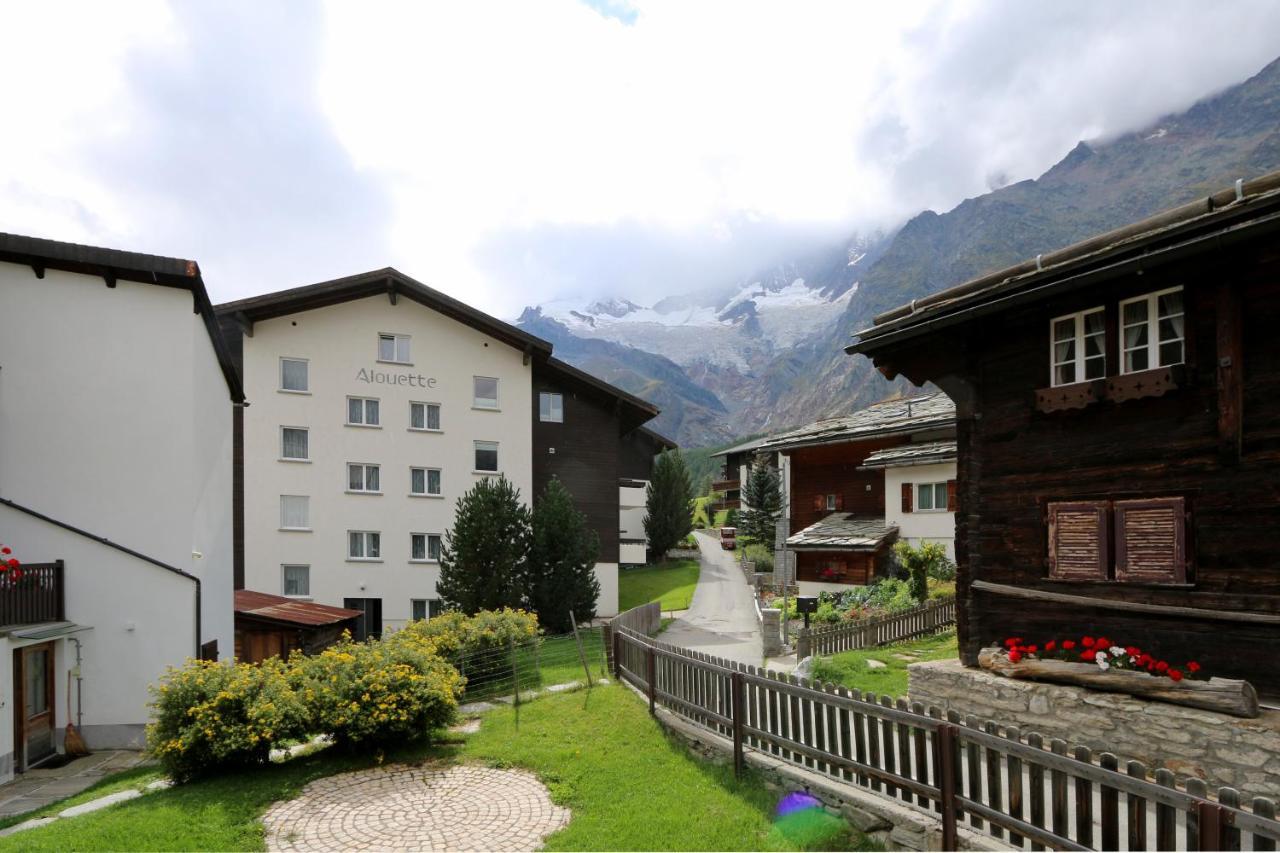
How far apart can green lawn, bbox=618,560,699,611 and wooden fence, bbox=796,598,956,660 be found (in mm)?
14299

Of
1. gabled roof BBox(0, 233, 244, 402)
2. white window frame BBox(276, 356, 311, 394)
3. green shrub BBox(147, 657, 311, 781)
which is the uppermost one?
gabled roof BBox(0, 233, 244, 402)

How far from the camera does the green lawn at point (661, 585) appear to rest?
36150mm

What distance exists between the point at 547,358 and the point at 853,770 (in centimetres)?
2785

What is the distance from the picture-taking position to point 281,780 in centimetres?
1002

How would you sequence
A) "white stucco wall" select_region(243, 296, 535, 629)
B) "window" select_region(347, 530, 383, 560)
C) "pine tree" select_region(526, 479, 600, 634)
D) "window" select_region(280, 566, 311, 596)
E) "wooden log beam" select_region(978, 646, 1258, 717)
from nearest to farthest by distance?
1. "wooden log beam" select_region(978, 646, 1258, 717)
2. "pine tree" select_region(526, 479, 600, 634)
3. "white stucco wall" select_region(243, 296, 535, 629)
4. "window" select_region(280, 566, 311, 596)
5. "window" select_region(347, 530, 383, 560)

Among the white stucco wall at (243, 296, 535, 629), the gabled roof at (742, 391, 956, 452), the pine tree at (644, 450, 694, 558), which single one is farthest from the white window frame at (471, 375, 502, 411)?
the pine tree at (644, 450, 694, 558)

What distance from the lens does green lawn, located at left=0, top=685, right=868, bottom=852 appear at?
7379 mm

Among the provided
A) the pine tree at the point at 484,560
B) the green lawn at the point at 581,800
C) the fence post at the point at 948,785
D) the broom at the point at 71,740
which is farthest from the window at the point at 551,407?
the fence post at the point at 948,785

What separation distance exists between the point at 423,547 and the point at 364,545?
7.87ft

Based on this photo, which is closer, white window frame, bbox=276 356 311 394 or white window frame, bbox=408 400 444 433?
white window frame, bbox=276 356 311 394

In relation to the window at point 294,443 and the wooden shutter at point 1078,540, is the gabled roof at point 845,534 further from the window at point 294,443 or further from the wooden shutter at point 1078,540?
the window at point 294,443

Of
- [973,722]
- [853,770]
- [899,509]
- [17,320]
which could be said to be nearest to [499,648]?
[853,770]

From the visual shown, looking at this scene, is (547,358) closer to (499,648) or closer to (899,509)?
(899,509)

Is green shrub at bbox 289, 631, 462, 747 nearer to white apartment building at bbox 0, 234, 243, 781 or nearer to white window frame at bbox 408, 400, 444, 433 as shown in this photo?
white apartment building at bbox 0, 234, 243, 781
